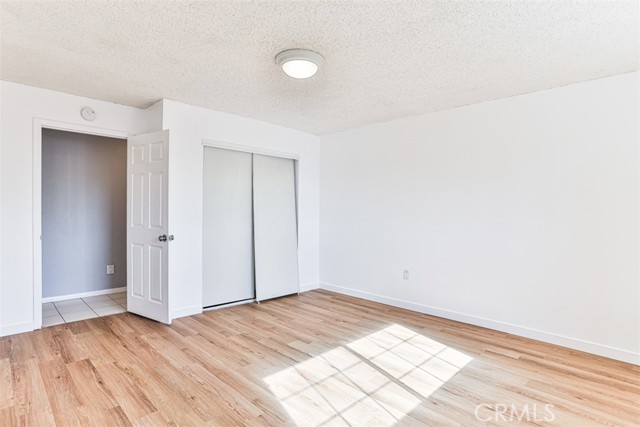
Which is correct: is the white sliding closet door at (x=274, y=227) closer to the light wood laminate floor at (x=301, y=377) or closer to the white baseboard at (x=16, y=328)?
the light wood laminate floor at (x=301, y=377)

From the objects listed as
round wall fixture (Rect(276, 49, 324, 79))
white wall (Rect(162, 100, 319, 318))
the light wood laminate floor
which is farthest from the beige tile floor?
round wall fixture (Rect(276, 49, 324, 79))

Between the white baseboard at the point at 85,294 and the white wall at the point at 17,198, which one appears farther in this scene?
the white baseboard at the point at 85,294

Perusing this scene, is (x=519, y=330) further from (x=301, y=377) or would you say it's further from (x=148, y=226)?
(x=148, y=226)

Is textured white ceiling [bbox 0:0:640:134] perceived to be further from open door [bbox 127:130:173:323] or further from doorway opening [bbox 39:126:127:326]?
doorway opening [bbox 39:126:127:326]

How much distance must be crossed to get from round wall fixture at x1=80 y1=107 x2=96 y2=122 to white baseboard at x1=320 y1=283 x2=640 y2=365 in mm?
3828

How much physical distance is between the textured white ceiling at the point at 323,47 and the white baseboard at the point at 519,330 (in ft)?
7.47

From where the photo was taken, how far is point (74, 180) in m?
4.57

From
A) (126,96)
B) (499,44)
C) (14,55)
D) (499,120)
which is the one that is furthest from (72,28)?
(499,120)

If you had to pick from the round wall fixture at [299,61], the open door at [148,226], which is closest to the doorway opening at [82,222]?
the open door at [148,226]

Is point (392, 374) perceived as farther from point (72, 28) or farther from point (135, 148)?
point (135, 148)

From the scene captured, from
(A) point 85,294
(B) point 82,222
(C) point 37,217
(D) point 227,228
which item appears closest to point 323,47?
(D) point 227,228

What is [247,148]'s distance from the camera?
14.4ft

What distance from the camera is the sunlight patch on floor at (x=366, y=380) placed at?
6.71ft

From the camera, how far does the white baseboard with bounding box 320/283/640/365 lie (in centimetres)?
280
